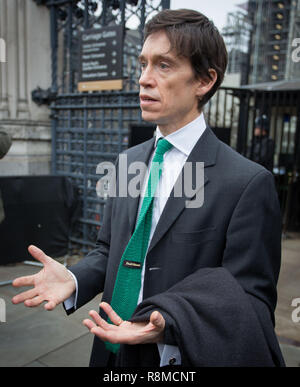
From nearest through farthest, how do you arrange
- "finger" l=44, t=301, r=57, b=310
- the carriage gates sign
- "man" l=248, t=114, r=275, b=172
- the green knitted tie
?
"finger" l=44, t=301, r=57, b=310
the green knitted tie
the carriage gates sign
"man" l=248, t=114, r=275, b=172

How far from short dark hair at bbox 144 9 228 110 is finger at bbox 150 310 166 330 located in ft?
3.00

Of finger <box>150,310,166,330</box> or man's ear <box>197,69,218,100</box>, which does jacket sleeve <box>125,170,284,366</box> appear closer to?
finger <box>150,310,166,330</box>

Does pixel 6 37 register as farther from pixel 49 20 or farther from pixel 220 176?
pixel 220 176

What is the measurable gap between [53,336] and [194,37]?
10.5ft

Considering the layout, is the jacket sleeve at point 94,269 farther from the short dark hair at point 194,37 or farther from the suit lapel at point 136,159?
the short dark hair at point 194,37

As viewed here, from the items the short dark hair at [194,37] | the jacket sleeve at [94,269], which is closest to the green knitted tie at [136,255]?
the jacket sleeve at [94,269]

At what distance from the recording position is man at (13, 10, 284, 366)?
1097 mm

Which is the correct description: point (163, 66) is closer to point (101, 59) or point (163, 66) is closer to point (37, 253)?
point (37, 253)

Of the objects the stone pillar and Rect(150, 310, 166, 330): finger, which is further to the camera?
the stone pillar

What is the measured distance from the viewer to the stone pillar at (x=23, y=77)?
228 inches

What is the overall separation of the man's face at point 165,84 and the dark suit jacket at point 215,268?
6.7 inches

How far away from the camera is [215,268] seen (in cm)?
122

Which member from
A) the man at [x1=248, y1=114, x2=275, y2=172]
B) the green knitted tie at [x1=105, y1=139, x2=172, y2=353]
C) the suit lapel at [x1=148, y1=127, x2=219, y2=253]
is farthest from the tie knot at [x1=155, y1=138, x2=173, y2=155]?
the man at [x1=248, y1=114, x2=275, y2=172]
